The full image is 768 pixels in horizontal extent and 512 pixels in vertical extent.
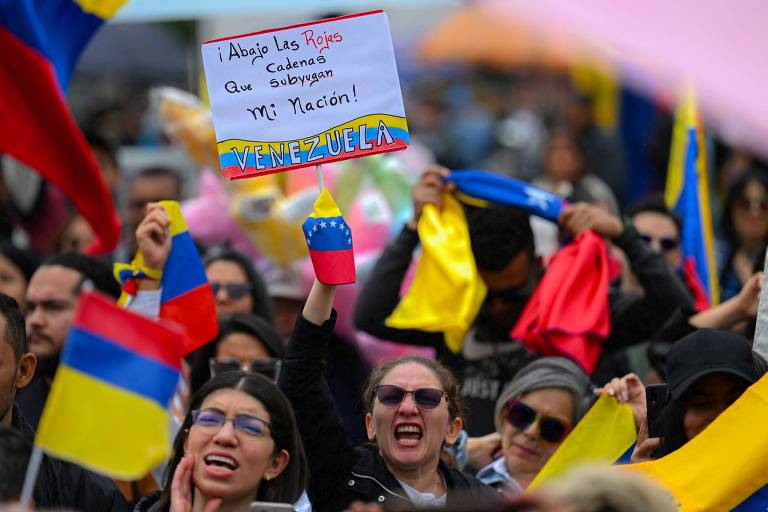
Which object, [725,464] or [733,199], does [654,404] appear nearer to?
[725,464]

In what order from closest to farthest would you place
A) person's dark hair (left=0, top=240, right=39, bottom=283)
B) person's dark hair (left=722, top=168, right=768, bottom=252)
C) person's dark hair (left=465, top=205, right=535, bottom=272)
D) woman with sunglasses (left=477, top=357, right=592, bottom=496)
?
woman with sunglasses (left=477, top=357, right=592, bottom=496)
person's dark hair (left=465, top=205, right=535, bottom=272)
person's dark hair (left=0, top=240, right=39, bottom=283)
person's dark hair (left=722, top=168, right=768, bottom=252)

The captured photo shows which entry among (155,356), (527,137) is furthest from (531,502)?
Result: (527,137)

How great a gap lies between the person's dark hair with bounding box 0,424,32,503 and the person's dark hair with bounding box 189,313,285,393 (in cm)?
208

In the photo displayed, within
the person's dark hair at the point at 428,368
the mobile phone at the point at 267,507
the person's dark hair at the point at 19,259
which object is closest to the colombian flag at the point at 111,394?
the mobile phone at the point at 267,507

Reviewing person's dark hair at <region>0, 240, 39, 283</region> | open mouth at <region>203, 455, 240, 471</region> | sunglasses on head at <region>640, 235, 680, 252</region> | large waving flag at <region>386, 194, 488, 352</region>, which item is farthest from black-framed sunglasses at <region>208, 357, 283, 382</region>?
sunglasses on head at <region>640, 235, 680, 252</region>

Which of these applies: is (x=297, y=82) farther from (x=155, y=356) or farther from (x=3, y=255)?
(x=3, y=255)

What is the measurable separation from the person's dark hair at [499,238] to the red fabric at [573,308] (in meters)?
0.15

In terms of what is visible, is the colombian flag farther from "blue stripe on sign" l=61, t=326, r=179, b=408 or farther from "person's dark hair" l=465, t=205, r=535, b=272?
"person's dark hair" l=465, t=205, r=535, b=272

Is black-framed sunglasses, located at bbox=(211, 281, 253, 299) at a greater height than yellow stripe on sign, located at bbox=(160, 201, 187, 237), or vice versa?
yellow stripe on sign, located at bbox=(160, 201, 187, 237)

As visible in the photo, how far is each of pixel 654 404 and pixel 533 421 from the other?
1.86 ft

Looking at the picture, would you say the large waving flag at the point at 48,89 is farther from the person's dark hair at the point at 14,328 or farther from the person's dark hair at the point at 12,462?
the person's dark hair at the point at 12,462

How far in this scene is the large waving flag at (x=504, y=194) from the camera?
5582 mm

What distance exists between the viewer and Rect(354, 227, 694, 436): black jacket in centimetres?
532

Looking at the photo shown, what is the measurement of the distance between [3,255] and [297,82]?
2491mm
